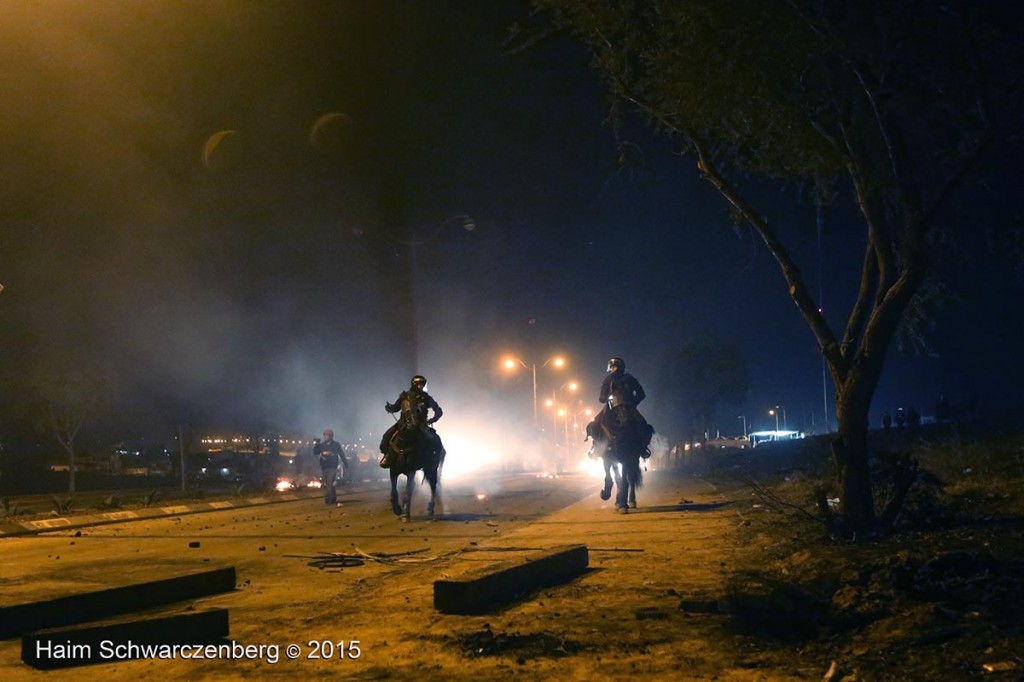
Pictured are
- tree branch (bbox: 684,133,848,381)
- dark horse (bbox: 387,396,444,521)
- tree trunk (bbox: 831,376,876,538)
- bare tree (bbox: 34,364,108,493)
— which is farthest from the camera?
bare tree (bbox: 34,364,108,493)

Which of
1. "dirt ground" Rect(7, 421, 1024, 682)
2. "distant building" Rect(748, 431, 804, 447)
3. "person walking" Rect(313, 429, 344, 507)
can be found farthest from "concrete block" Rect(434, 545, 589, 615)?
"distant building" Rect(748, 431, 804, 447)

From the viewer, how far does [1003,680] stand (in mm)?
4098

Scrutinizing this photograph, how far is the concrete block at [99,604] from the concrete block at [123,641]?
82 cm

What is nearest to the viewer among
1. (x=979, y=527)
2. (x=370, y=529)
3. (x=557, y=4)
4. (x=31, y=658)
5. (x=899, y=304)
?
(x=31, y=658)

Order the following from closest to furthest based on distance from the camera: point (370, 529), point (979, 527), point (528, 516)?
point (979, 527) → point (370, 529) → point (528, 516)

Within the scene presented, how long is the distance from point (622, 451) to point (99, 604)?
9.79 metres

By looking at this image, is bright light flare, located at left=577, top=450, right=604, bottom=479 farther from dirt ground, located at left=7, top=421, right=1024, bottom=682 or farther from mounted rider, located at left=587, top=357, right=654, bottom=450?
dirt ground, located at left=7, top=421, right=1024, bottom=682

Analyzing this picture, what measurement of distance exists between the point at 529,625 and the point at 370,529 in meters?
7.92

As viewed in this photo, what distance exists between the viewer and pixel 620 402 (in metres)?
15.4

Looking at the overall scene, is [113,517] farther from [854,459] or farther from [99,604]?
[854,459]

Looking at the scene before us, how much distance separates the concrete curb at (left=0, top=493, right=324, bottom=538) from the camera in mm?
15291

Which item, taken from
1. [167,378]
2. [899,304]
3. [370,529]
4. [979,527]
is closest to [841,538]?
[979,527]

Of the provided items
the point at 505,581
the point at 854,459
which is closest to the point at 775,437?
the point at 854,459

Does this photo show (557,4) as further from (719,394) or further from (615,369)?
(719,394)
